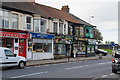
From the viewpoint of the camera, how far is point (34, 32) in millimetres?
26922

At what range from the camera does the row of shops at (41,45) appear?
24016 millimetres

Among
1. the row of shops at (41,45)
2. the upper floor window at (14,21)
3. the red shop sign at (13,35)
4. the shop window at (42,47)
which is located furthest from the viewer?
the shop window at (42,47)

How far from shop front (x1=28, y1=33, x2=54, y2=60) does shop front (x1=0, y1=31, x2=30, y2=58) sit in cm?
102

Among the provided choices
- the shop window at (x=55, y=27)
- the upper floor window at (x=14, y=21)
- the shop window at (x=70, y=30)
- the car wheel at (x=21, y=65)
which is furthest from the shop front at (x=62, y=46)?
the car wheel at (x=21, y=65)

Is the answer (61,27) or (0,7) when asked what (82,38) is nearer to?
(61,27)

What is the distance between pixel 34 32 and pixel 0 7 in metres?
5.84

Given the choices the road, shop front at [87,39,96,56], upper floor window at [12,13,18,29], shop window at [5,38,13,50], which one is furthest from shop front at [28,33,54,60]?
shop front at [87,39,96,56]

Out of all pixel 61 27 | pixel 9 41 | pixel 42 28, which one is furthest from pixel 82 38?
pixel 9 41

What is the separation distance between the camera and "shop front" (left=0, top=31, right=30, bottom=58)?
22903 mm

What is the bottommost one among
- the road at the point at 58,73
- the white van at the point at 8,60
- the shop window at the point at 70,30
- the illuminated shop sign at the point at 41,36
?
the road at the point at 58,73

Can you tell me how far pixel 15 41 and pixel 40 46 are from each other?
4918mm

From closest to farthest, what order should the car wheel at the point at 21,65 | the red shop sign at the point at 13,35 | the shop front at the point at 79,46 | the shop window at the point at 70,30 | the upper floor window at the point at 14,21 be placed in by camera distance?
the car wheel at the point at 21,65
the red shop sign at the point at 13,35
the upper floor window at the point at 14,21
the shop window at the point at 70,30
the shop front at the point at 79,46

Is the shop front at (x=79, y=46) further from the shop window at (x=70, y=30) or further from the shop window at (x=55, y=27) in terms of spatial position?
the shop window at (x=55, y=27)

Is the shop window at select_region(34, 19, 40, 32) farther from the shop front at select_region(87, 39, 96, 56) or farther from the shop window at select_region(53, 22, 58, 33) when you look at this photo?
the shop front at select_region(87, 39, 96, 56)
